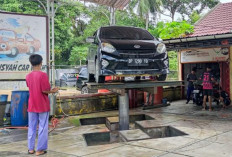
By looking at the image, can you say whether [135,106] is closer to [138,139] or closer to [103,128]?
[103,128]

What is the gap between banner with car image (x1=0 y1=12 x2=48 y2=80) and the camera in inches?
309

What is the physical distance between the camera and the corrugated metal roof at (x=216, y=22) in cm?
1237

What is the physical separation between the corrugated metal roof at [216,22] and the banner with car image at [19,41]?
7.66 metres

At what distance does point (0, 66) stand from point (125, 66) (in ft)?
13.3

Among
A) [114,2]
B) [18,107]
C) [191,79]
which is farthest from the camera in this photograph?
[191,79]

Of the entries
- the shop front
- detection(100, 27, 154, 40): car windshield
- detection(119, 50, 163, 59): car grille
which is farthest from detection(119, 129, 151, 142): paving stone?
the shop front

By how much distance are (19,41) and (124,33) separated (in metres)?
3.30

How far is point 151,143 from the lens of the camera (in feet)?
18.1

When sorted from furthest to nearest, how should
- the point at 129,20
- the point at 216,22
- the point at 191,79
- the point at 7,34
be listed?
1. the point at 129,20
2. the point at 216,22
3. the point at 191,79
4. the point at 7,34

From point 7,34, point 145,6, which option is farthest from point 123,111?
point 145,6

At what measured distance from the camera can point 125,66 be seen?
243 inches

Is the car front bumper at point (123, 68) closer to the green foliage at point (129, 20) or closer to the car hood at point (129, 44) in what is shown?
the car hood at point (129, 44)

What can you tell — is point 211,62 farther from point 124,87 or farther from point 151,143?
point 151,143

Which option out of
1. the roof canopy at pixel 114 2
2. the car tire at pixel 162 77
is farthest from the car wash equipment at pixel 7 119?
the roof canopy at pixel 114 2
